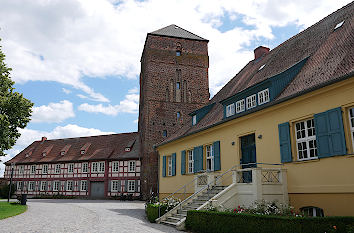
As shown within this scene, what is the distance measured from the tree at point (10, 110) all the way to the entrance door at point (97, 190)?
62.2ft

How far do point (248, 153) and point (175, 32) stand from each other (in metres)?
26.3

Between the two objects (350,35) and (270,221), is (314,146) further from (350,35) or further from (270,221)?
(350,35)

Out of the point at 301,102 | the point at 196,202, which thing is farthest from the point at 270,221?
the point at 196,202

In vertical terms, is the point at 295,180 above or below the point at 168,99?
below

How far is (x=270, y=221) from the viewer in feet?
28.4

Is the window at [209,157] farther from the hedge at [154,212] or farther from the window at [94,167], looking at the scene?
the window at [94,167]

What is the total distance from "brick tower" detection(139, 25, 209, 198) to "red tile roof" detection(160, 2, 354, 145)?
50.1 ft

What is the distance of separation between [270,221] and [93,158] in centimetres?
3300

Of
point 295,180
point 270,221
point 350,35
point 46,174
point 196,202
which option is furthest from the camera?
point 46,174

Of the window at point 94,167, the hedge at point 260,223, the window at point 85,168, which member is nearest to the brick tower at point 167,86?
the window at point 94,167

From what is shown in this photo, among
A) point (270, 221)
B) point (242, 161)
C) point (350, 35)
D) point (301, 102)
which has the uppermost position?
point (350, 35)

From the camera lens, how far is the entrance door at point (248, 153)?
14.0 m

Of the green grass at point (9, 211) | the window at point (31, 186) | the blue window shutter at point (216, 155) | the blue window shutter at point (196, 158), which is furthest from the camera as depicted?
→ the window at point (31, 186)

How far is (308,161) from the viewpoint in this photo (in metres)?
10.5
